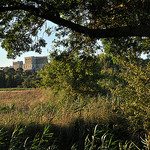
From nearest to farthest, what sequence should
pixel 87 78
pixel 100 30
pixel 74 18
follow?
1. pixel 100 30
2. pixel 74 18
3. pixel 87 78

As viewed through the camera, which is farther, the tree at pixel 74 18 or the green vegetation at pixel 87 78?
the tree at pixel 74 18

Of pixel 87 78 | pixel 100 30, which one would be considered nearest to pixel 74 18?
pixel 100 30

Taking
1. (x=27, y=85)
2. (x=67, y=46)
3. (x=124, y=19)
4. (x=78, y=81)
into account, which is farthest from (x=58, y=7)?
(x=27, y=85)

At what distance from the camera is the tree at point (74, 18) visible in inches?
217

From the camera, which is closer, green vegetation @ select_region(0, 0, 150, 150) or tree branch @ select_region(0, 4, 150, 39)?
green vegetation @ select_region(0, 0, 150, 150)

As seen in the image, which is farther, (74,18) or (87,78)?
(87,78)

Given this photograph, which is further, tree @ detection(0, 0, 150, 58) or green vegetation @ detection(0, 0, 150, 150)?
tree @ detection(0, 0, 150, 58)

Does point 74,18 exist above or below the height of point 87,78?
above

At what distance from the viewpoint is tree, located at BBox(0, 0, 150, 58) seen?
5520 millimetres

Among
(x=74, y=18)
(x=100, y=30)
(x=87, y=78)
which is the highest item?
(x=74, y=18)

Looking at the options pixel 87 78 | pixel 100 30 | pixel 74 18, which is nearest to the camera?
pixel 100 30

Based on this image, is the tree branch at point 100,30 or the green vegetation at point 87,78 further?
the tree branch at point 100,30

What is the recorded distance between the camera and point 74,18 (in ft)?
24.2

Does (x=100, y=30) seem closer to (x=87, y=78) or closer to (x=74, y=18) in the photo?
(x=74, y=18)
